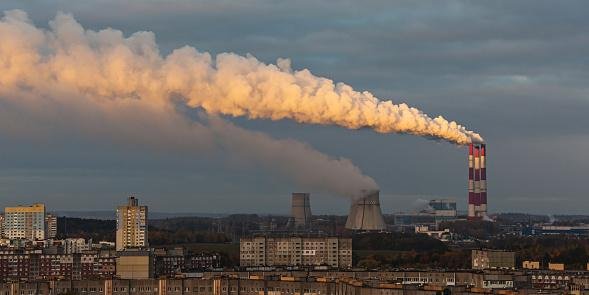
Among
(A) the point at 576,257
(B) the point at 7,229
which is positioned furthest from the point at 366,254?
(B) the point at 7,229

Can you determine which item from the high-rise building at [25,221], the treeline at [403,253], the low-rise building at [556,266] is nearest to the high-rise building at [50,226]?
the high-rise building at [25,221]

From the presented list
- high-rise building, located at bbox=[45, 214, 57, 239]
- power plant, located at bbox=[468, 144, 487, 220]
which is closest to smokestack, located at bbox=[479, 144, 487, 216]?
power plant, located at bbox=[468, 144, 487, 220]

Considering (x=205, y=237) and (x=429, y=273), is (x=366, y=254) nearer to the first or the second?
(x=205, y=237)

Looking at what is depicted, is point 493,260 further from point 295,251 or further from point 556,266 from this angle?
point 295,251

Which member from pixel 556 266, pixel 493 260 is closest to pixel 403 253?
pixel 493 260

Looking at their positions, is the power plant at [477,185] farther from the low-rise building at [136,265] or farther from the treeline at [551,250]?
the low-rise building at [136,265]
